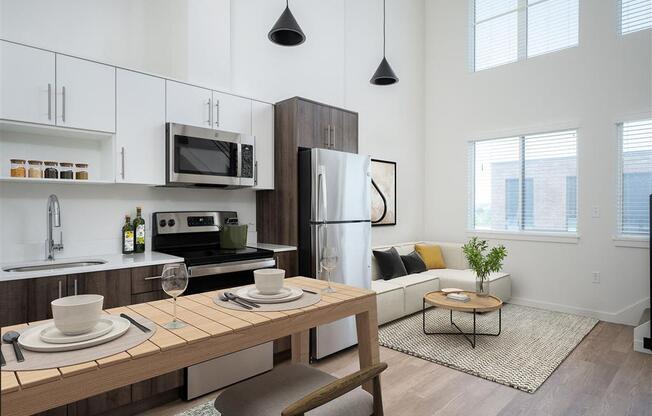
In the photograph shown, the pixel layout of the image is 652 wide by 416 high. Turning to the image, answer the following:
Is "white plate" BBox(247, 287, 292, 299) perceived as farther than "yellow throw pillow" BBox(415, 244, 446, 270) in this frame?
No

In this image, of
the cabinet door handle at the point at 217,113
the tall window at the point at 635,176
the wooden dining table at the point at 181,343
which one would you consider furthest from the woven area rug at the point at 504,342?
the cabinet door handle at the point at 217,113

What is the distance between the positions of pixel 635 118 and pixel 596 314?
7.21 ft

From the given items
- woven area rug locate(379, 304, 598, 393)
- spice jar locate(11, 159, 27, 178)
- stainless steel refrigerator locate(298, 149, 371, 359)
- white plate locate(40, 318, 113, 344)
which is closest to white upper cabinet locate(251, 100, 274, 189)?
stainless steel refrigerator locate(298, 149, 371, 359)

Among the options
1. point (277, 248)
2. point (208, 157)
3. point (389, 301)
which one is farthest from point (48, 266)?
point (389, 301)

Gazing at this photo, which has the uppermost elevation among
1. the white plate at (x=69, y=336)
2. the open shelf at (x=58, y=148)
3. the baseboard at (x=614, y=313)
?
the open shelf at (x=58, y=148)

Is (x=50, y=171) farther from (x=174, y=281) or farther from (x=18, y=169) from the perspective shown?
(x=174, y=281)

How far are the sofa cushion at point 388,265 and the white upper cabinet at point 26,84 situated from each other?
3405 millimetres

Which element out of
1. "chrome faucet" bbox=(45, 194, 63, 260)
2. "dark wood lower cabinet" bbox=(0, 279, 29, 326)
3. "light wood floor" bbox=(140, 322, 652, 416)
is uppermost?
"chrome faucet" bbox=(45, 194, 63, 260)

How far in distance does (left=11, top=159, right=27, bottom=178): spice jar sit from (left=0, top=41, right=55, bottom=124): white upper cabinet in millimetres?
306

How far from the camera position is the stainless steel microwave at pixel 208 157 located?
2.74 metres

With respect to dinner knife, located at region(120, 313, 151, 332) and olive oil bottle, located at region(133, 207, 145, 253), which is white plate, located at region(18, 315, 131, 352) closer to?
dinner knife, located at region(120, 313, 151, 332)

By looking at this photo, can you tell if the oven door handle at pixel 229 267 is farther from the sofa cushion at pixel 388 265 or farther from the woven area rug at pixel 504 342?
the sofa cushion at pixel 388 265

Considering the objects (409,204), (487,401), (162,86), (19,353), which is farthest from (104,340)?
(409,204)

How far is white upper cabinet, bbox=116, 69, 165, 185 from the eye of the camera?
2549 mm
